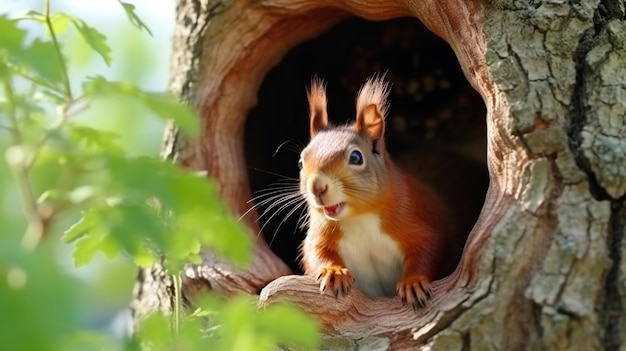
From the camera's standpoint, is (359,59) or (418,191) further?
(359,59)

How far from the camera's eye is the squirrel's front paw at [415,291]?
7.64ft

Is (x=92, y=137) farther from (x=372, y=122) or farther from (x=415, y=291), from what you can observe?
(x=372, y=122)

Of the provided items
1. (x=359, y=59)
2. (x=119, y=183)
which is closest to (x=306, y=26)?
(x=359, y=59)

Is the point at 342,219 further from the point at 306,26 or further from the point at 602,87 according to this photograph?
the point at 602,87

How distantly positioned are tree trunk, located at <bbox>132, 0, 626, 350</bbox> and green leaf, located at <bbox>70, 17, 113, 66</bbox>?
82 centimetres

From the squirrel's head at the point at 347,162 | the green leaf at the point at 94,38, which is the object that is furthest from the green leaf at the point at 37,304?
the squirrel's head at the point at 347,162

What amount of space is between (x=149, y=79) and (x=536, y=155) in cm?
221

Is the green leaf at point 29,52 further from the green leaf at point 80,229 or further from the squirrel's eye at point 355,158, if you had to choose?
the squirrel's eye at point 355,158

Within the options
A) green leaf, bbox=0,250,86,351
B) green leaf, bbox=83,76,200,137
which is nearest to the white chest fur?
green leaf, bbox=83,76,200,137

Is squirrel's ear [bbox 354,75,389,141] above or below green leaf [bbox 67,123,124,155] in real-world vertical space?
above

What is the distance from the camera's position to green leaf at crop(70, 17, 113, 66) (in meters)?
1.73

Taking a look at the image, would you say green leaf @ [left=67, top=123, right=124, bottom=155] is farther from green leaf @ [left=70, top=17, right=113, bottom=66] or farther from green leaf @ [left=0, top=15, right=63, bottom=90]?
green leaf @ [left=70, top=17, right=113, bottom=66]

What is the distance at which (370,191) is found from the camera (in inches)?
107

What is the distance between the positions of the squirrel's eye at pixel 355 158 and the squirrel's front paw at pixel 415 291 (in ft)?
1.36
